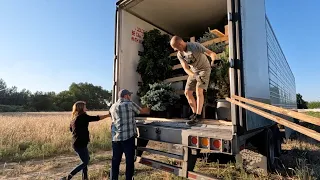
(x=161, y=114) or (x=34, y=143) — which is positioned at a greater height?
(x=161, y=114)

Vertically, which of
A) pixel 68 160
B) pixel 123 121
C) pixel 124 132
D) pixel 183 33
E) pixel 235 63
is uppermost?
pixel 183 33

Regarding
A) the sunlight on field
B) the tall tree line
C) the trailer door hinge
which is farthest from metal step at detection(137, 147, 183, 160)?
the tall tree line

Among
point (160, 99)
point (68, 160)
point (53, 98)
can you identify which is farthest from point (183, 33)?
point (53, 98)

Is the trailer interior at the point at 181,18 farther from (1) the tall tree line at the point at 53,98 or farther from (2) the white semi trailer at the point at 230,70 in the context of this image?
(1) the tall tree line at the point at 53,98

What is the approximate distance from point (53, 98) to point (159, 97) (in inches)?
2197

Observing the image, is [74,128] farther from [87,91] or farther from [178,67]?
[87,91]

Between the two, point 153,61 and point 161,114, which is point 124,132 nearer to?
point 161,114

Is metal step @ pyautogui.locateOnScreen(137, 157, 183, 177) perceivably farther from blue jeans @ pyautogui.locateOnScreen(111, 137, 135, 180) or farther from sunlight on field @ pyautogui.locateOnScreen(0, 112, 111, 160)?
sunlight on field @ pyautogui.locateOnScreen(0, 112, 111, 160)

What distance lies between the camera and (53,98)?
5344 cm

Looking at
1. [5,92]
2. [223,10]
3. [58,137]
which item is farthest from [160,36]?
[5,92]

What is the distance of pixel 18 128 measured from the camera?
8.93 m

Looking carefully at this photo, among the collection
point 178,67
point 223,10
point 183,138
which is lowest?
point 183,138

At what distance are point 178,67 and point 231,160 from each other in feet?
7.77

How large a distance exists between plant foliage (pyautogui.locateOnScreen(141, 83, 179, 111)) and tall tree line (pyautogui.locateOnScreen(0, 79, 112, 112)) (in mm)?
44337
